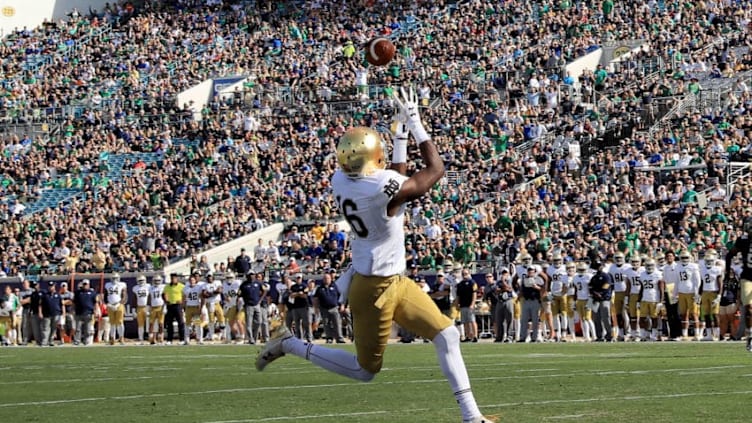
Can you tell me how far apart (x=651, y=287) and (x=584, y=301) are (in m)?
1.25

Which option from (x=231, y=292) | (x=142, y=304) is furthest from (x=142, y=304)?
(x=231, y=292)

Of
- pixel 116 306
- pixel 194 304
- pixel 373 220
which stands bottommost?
pixel 373 220

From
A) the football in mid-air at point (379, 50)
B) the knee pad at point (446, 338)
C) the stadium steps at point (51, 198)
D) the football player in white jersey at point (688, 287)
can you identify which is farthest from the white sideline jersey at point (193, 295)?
the knee pad at point (446, 338)

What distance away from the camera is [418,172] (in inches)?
354

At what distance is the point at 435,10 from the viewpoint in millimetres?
48688

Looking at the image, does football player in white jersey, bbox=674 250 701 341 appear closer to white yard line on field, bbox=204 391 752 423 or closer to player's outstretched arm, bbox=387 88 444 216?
white yard line on field, bbox=204 391 752 423

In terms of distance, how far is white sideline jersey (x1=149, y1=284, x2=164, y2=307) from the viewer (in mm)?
29734

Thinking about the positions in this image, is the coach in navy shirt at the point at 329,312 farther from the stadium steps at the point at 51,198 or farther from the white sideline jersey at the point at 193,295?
the stadium steps at the point at 51,198

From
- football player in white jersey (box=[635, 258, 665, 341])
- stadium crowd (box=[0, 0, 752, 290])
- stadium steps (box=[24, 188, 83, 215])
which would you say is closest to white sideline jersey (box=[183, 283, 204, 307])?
stadium crowd (box=[0, 0, 752, 290])

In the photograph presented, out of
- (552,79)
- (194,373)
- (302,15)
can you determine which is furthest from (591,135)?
(194,373)

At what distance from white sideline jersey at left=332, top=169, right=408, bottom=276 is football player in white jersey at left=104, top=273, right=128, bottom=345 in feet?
70.9

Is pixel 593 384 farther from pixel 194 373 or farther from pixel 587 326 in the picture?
pixel 587 326

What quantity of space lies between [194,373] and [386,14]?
34.1 metres

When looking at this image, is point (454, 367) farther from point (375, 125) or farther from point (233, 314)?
point (375, 125)
